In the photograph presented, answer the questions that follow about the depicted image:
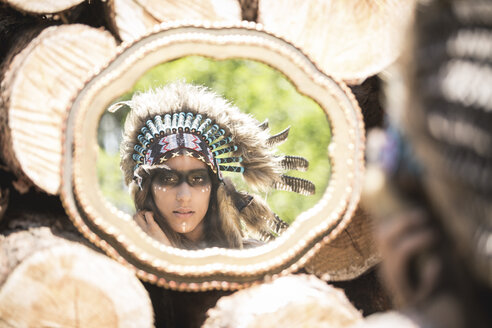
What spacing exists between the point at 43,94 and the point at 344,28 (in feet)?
2.05

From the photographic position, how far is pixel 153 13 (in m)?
0.97

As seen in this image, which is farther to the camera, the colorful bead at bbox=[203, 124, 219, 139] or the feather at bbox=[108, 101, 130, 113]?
the colorful bead at bbox=[203, 124, 219, 139]

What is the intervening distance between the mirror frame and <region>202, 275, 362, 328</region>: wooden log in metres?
0.03

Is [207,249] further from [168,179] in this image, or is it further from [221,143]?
[221,143]

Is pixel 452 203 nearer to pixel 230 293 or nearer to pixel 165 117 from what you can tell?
pixel 230 293

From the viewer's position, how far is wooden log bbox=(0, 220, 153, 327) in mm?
824

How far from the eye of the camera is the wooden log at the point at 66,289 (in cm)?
82

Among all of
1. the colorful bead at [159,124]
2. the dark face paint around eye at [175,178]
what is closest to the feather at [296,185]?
the dark face paint around eye at [175,178]

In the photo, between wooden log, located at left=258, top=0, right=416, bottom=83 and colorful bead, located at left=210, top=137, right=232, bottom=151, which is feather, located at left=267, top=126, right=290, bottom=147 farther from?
wooden log, located at left=258, top=0, right=416, bottom=83

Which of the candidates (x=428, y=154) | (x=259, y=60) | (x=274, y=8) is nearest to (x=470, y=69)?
(x=428, y=154)

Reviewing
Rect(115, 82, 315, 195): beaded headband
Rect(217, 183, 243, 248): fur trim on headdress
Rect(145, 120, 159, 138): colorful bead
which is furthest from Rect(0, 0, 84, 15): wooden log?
Rect(217, 183, 243, 248): fur trim on headdress

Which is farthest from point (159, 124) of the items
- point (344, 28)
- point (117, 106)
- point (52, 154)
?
point (344, 28)

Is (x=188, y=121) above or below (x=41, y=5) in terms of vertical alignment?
below

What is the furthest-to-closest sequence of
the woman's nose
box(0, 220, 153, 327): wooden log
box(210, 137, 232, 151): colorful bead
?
box(210, 137, 232, 151): colorful bead, the woman's nose, box(0, 220, 153, 327): wooden log
